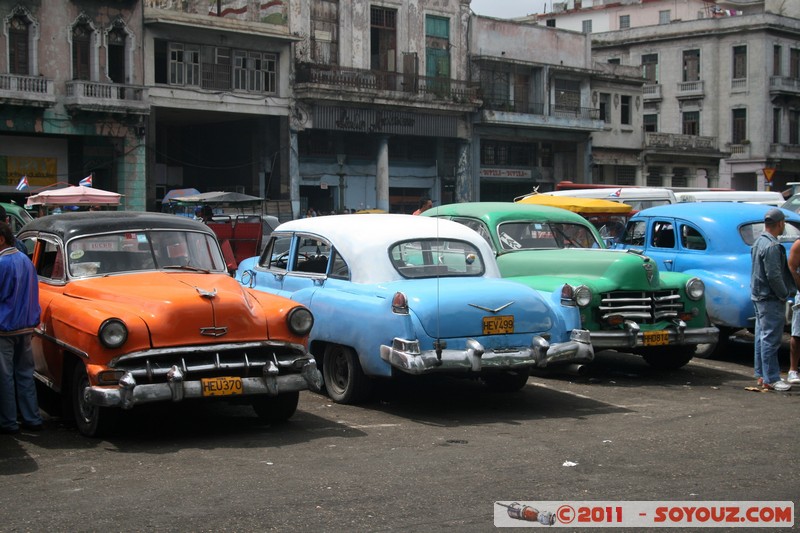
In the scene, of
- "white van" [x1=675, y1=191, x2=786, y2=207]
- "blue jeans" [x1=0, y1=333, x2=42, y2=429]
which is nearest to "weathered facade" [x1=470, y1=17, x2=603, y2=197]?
"white van" [x1=675, y1=191, x2=786, y2=207]

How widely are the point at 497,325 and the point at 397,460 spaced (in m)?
2.24

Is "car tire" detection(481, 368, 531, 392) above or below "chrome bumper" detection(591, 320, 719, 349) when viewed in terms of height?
below

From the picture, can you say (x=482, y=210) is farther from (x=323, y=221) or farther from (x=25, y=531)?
(x=25, y=531)

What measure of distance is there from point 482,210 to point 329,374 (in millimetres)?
3830

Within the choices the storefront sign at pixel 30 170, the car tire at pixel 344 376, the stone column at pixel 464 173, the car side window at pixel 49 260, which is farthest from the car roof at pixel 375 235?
the stone column at pixel 464 173

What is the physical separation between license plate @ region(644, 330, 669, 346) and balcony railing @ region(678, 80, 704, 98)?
5337 cm

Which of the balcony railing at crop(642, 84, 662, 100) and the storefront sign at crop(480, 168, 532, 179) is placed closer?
the storefront sign at crop(480, 168, 532, 179)

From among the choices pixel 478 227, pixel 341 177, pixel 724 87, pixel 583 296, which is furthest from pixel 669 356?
pixel 724 87

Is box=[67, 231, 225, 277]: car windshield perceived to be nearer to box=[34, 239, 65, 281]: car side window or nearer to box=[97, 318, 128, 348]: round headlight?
box=[34, 239, 65, 281]: car side window

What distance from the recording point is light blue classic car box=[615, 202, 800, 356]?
12305mm

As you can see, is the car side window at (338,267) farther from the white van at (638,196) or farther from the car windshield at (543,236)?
the white van at (638,196)

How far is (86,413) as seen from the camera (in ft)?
26.6

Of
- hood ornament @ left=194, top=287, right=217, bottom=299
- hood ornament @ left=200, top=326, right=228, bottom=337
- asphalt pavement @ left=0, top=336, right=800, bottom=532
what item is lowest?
asphalt pavement @ left=0, top=336, right=800, bottom=532

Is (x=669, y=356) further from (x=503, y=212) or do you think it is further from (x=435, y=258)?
(x=435, y=258)
